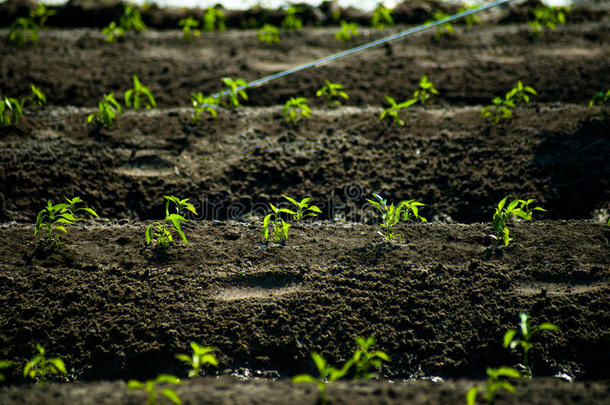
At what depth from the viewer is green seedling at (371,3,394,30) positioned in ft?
17.4

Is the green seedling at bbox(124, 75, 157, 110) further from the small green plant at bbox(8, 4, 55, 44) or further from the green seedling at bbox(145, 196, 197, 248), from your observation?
the small green plant at bbox(8, 4, 55, 44)

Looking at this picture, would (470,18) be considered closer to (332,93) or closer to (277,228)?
(332,93)

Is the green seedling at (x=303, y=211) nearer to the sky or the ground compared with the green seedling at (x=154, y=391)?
nearer to the sky

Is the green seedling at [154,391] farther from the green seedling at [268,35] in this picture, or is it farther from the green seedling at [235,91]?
the green seedling at [268,35]

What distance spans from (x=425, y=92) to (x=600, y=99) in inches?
48.0

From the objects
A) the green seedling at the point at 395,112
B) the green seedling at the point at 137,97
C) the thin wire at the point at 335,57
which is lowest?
the green seedling at the point at 395,112

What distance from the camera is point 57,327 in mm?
2051

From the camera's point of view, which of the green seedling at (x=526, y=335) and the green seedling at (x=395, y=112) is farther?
the green seedling at (x=395, y=112)

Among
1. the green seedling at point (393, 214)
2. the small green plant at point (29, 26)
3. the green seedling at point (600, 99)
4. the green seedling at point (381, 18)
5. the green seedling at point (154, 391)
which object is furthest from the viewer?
the green seedling at point (381, 18)

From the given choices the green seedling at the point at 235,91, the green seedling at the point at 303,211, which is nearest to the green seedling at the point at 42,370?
the green seedling at the point at 303,211

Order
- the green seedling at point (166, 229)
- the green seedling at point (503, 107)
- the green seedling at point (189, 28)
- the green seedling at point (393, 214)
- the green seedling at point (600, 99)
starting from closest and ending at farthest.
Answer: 1. the green seedling at point (166, 229)
2. the green seedling at point (393, 214)
3. the green seedling at point (600, 99)
4. the green seedling at point (503, 107)
5. the green seedling at point (189, 28)

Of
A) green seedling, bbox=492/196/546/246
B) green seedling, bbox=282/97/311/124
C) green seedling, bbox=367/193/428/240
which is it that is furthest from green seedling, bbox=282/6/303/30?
green seedling, bbox=492/196/546/246

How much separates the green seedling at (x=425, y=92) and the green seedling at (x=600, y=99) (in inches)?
42.1

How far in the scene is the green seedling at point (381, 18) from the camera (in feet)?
→ 17.4
